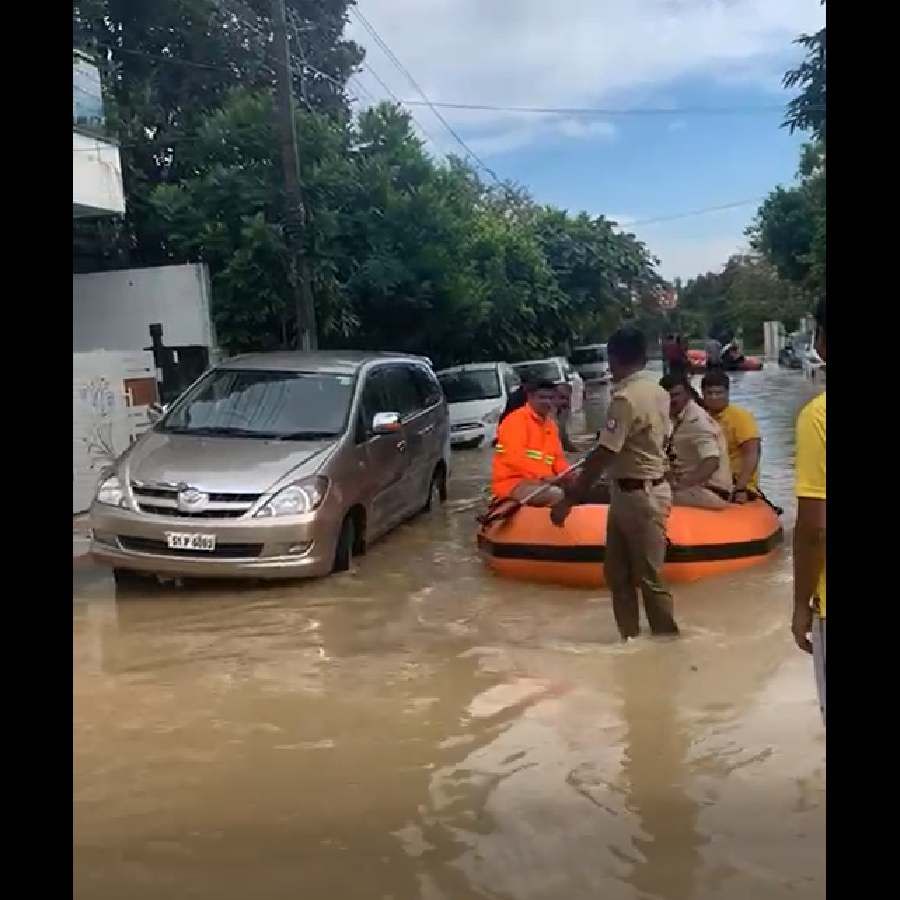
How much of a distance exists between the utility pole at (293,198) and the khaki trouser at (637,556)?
7.88 m

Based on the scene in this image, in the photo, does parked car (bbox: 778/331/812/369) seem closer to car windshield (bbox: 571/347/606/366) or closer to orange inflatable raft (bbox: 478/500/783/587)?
car windshield (bbox: 571/347/606/366)

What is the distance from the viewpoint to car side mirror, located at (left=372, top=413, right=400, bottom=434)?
8.38 metres

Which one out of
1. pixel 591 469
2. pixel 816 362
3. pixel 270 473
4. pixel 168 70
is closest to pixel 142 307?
pixel 168 70

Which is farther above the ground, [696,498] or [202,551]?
[696,498]

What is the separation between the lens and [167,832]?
4082 millimetres

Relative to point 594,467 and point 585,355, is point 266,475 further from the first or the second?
point 585,355

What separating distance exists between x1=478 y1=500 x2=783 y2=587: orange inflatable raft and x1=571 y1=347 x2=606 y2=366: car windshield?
1559cm

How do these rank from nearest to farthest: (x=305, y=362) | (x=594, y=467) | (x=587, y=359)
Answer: (x=594, y=467) → (x=305, y=362) → (x=587, y=359)

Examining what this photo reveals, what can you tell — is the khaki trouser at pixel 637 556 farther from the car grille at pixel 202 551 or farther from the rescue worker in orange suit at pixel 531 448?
the car grille at pixel 202 551

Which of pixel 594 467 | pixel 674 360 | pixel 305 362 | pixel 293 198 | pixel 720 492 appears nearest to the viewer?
pixel 594 467

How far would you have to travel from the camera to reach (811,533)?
3.41 metres

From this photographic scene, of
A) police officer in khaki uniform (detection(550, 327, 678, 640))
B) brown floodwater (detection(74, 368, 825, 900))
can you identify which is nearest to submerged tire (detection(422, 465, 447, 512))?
brown floodwater (detection(74, 368, 825, 900))

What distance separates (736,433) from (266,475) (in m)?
3.48
